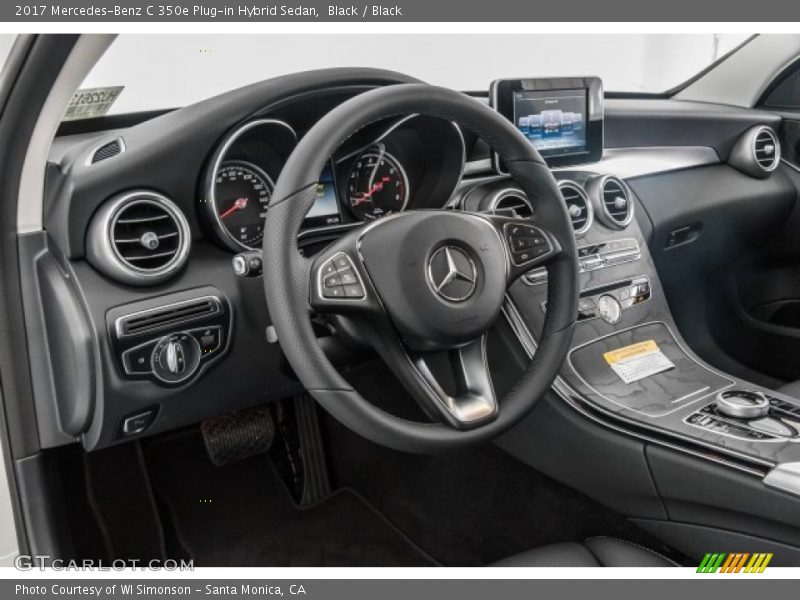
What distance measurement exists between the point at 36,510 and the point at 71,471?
19 cm

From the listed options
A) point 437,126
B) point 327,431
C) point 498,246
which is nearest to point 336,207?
point 437,126

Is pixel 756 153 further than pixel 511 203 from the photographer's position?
Yes

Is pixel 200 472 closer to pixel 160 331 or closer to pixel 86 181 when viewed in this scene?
pixel 160 331

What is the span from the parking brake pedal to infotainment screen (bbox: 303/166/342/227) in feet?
1.92

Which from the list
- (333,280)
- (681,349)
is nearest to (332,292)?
(333,280)

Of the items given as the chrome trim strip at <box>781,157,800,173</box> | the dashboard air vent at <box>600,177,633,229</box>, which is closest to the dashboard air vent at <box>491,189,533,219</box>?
the dashboard air vent at <box>600,177,633,229</box>

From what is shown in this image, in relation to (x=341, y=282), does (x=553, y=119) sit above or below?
above

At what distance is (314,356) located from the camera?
1.04 m

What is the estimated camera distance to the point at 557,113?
5.69ft

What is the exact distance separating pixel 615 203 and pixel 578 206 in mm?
125

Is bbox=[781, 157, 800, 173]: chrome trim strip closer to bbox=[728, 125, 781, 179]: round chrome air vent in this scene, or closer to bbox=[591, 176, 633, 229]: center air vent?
bbox=[728, 125, 781, 179]: round chrome air vent

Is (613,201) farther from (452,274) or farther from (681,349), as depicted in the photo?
(452,274)

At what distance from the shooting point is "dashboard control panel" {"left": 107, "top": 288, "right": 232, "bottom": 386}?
1200 millimetres

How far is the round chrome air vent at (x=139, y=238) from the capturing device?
1.19 m
